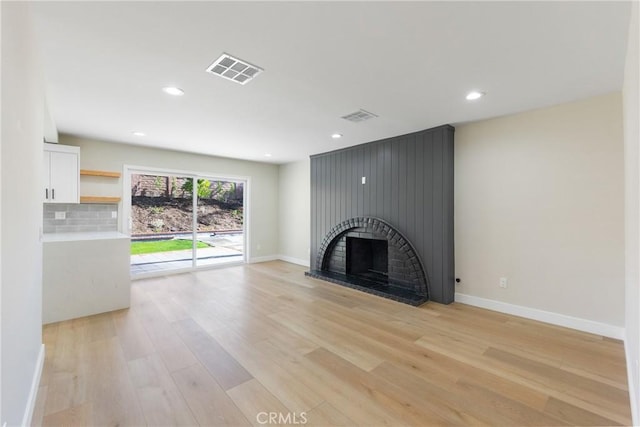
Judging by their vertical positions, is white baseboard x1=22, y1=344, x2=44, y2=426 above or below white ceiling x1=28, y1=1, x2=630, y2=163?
below

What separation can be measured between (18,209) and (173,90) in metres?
1.84

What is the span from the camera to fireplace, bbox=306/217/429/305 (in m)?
4.05

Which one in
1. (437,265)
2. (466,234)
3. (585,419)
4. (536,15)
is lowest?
(585,419)

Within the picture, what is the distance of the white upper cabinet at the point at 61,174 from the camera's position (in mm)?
3906

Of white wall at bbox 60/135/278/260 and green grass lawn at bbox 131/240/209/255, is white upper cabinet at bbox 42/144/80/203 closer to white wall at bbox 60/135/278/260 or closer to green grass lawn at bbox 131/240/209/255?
white wall at bbox 60/135/278/260

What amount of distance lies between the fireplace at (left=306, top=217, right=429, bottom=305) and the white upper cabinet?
4.02 meters

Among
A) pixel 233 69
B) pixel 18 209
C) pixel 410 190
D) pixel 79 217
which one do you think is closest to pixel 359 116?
pixel 410 190

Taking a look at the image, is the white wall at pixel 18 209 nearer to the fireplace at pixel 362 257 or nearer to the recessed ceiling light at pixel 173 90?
the recessed ceiling light at pixel 173 90

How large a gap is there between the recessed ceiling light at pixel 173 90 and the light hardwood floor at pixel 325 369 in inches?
97.6

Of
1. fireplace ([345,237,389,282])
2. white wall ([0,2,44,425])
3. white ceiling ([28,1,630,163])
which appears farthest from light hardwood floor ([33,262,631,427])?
white ceiling ([28,1,630,163])

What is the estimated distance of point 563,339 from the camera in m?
2.72

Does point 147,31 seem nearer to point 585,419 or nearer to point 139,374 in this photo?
point 139,374

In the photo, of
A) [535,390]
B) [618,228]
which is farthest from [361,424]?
[618,228]

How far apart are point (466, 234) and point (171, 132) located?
15.0 ft
